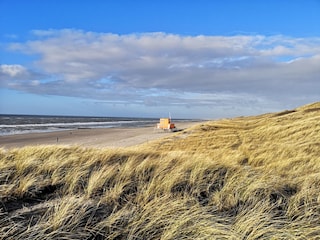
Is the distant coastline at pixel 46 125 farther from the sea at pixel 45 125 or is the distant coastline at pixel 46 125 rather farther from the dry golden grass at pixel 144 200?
the dry golden grass at pixel 144 200

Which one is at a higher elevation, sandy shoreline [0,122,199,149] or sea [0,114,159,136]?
sea [0,114,159,136]

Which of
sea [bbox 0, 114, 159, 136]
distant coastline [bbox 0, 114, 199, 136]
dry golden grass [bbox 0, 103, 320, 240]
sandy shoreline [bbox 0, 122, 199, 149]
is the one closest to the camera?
dry golden grass [bbox 0, 103, 320, 240]

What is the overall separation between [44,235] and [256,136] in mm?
13641

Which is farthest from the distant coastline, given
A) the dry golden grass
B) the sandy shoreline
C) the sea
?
the dry golden grass

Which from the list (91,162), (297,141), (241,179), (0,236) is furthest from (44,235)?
(297,141)

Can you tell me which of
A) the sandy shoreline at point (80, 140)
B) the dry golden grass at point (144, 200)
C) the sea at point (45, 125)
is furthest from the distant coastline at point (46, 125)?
the dry golden grass at point (144, 200)

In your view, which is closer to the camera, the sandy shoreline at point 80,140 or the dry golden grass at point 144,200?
the dry golden grass at point 144,200

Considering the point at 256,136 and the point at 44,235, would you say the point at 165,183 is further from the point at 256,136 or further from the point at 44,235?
the point at 256,136

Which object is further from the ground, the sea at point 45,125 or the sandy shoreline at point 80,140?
the sea at point 45,125

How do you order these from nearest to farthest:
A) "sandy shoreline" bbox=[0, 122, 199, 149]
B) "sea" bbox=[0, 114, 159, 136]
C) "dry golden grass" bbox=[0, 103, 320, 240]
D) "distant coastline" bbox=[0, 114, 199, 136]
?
"dry golden grass" bbox=[0, 103, 320, 240], "sandy shoreline" bbox=[0, 122, 199, 149], "distant coastline" bbox=[0, 114, 199, 136], "sea" bbox=[0, 114, 159, 136]

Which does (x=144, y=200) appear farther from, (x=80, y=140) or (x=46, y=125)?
(x=46, y=125)

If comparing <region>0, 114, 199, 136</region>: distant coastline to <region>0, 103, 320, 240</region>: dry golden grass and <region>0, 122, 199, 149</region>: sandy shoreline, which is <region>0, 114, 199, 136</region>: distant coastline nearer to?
<region>0, 122, 199, 149</region>: sandy shoreline

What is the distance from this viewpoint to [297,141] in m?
13.5

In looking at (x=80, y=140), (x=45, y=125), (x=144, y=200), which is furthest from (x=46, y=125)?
(x=144, y=200)
